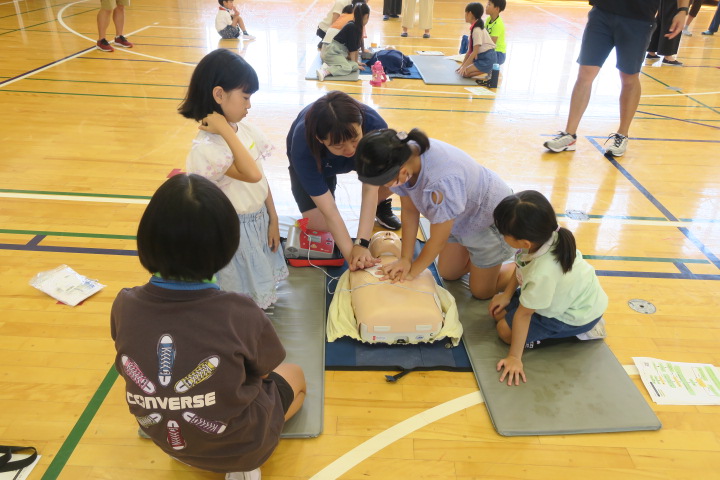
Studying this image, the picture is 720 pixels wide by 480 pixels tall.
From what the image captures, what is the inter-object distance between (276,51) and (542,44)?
4.05 meters

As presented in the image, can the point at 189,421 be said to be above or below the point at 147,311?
below

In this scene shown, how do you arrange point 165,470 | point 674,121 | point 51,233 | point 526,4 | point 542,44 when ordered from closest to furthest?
point 165,470
point 51,233
point 674,121
point 542,44
point 526,4

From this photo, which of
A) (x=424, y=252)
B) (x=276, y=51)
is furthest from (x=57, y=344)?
(x=276, y=51)

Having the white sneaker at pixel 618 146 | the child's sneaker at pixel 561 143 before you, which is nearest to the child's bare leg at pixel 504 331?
the child's sneaker at pixel 561 143

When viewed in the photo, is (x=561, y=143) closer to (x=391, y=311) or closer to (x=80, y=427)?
(x=391, y=311)

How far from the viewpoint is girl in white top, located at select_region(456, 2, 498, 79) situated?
5562 mm

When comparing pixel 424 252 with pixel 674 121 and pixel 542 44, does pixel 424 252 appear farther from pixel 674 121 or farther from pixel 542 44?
pixel 542 44

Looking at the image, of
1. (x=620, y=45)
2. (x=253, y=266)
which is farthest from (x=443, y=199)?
(x=620, y=45)

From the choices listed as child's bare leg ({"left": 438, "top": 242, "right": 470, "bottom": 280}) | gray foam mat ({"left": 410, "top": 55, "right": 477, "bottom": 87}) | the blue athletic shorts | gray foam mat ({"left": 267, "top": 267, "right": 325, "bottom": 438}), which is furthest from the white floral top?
gray foam mat ({"left": 410, "top": 55, "right": 477, "bottom": 87})

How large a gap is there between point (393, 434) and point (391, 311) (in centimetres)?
47

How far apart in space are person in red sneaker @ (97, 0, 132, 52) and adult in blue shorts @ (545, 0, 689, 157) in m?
5.22

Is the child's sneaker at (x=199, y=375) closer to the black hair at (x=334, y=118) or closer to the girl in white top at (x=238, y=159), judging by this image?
the girl in white top at (x=238, y=159)

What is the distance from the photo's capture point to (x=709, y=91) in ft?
18.8

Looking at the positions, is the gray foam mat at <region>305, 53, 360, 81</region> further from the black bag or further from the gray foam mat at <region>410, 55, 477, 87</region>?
the black bag
